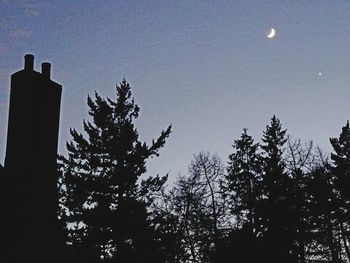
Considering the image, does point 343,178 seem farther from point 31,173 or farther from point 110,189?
point 31,173

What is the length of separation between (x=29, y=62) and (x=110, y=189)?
483 inches

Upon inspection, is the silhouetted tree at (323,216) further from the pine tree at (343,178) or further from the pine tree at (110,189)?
the pine tree at (110,189)

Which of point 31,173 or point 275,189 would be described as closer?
point 31,173

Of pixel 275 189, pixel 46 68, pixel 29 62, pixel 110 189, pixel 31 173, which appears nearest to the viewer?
pixel 31 173

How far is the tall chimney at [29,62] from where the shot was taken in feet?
43.9

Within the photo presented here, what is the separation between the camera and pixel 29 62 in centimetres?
1352

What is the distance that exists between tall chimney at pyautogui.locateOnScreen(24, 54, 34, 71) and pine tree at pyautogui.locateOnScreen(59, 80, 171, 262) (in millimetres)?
11788

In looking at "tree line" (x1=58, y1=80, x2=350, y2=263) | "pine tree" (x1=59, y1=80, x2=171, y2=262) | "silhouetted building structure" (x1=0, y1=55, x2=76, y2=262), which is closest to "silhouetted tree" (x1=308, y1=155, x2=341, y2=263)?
"tree line" (x1=58, y1=80, x2=350, y2=263)

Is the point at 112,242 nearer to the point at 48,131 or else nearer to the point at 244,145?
the point at 48,131

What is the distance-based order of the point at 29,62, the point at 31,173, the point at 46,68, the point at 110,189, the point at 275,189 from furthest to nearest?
the point at 275,189 → the point at 110,189 → the point at 46,68 → the point at 29,62 → the point at 31,173

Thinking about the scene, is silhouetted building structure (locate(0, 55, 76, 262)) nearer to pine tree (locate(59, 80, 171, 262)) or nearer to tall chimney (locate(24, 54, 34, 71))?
tall chimney (locate(24, 54, 34, 71))

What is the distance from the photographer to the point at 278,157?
37969mm

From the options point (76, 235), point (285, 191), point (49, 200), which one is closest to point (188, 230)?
point (285, 191)

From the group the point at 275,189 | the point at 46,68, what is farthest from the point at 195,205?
the point at 46,68
